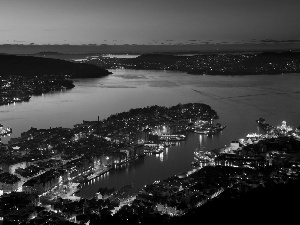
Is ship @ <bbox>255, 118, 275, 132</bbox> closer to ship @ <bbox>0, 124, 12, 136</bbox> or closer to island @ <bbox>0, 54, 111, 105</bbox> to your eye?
ship @ <bbox>0, 124, 12, 136</bbox>

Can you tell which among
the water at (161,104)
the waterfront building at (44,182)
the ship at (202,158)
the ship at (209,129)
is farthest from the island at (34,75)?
the waterfront building at (44,182)

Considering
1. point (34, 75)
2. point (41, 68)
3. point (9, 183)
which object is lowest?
point (9, 183)

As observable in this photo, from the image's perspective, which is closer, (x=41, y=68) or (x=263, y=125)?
(x=263, y=125)

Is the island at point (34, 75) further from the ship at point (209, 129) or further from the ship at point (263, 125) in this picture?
the ship at point (263, 125)

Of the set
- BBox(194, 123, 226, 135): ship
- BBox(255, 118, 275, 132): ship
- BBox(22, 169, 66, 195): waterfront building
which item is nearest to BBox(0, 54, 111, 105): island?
BBox(194, 123, 226, 135): ship

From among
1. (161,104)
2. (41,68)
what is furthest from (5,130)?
(41,68)

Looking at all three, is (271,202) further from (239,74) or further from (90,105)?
(239,74)

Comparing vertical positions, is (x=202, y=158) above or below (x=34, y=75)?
below

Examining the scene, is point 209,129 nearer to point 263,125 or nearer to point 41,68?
point 263,125
